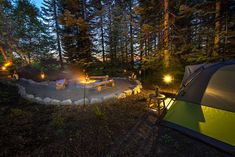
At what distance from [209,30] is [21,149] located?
27.1 feet

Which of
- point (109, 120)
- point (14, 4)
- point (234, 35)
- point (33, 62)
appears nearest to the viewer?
point (109, 120)

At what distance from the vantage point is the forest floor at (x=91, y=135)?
2.48 m

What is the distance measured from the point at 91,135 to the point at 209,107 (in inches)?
105

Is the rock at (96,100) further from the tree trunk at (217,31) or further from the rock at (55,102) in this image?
the tree trunk at (217,31)

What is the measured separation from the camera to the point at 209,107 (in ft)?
9.16

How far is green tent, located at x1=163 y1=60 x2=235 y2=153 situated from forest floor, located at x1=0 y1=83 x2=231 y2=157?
0.23 metres

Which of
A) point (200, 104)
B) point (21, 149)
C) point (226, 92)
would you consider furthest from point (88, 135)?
point (226, 92)

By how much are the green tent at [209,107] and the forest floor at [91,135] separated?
0.23 metres

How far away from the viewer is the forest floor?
248cm

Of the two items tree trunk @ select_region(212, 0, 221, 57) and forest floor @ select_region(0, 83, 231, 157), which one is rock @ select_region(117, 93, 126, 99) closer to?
forest floor @ select_region(0, 83, 231, 157)

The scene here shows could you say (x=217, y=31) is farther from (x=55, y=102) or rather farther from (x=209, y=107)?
(x=55, y=102)

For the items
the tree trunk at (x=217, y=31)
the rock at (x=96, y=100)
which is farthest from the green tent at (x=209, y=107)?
the tree trunk at (x=217, y=31)

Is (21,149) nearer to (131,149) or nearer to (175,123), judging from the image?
(131,149)

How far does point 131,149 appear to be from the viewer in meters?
2.54
